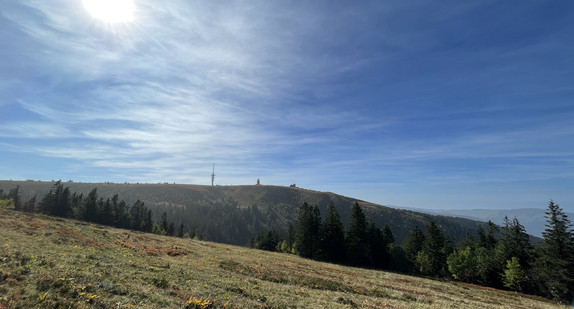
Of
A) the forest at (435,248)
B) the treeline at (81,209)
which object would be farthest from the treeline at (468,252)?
the treeline at (81,209)

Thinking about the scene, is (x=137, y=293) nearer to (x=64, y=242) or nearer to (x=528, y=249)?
(x=64, y=242)

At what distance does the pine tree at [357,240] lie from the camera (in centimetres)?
6819

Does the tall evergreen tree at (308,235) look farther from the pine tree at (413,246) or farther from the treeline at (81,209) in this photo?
the treeline at (81,209)

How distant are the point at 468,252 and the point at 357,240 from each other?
91.8 ft

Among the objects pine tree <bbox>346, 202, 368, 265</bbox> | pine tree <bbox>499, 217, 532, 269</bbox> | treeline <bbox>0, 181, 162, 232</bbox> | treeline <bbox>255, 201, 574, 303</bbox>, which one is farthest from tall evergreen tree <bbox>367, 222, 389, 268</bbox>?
treeline <bbox>0, 181, 162, 232</bbox>

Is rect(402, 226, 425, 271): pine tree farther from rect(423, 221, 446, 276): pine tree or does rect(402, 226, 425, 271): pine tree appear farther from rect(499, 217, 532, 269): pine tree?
rect(499, 217, 532, 269): pine tree

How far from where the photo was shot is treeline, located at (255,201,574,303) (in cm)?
4650

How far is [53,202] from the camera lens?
9250 cm

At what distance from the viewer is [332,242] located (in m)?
70.7

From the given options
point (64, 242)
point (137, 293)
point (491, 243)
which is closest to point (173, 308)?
point (137, 293)

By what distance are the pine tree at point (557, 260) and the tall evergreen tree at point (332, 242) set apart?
138 ft

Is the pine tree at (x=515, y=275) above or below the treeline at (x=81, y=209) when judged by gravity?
below

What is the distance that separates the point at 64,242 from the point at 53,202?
87.5 metres

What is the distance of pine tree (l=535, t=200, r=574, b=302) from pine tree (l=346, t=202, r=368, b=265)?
3575cm
